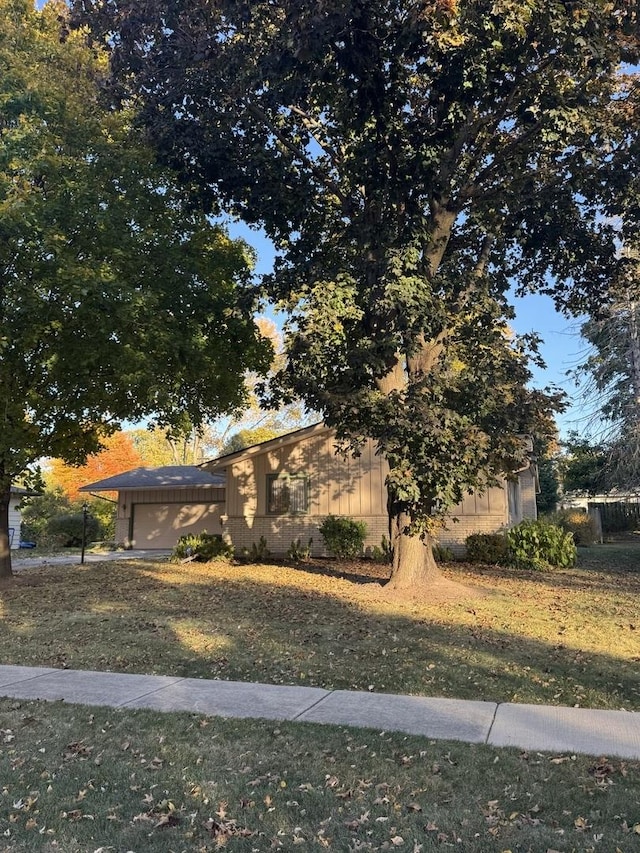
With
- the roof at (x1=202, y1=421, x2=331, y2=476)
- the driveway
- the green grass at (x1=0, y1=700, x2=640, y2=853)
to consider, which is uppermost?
the roof at (x1=202, y1=421, x2=331, y2=476)

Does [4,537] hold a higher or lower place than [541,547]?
higher

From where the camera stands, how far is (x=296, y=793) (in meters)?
3.83

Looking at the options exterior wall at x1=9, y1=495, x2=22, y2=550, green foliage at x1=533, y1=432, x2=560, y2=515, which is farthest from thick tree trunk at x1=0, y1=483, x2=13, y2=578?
green foliage at x1=533, y1=432, x2=560, y2=515

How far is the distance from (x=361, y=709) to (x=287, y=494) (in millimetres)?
15296

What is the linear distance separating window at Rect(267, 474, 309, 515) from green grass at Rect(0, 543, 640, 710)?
19.9 ft

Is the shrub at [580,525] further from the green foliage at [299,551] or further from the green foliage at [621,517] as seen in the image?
the green foliage at [299,551]

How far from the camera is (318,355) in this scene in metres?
11.2

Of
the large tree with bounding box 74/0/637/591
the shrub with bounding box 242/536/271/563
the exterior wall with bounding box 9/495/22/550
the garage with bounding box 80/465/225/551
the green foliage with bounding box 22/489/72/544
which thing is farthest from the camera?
the green foliage with bounding box 22/489/72/544

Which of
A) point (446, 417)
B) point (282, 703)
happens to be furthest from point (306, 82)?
point (282, 703)

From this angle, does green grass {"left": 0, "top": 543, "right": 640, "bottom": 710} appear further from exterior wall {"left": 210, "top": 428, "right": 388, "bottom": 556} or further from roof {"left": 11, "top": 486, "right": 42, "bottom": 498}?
exterior wall {"left": 210, "top": 428, "right": 388, "bottom": 556}

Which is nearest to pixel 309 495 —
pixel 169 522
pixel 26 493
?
pixel 169 522

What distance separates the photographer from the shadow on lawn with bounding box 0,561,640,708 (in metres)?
6.24

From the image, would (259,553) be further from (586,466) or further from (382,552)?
(586,466)

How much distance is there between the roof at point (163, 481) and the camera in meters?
24.8
